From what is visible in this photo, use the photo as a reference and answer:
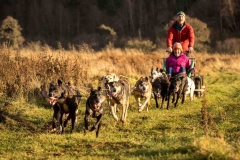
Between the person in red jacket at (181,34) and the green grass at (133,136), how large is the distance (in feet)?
6.77

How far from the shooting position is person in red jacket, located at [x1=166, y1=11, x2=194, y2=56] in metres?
11.6

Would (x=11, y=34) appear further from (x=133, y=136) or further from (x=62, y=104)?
(x=133, y=136)

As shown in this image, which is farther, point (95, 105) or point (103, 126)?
point (103, 126)

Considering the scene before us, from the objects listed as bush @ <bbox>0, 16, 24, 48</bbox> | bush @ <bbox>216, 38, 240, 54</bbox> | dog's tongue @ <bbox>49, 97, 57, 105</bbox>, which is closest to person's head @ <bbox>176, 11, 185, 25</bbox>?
dog's tongue @ <bbox>49, 97, 57, 105</bbox>

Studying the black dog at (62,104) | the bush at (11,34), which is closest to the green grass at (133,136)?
the black dog at (62,104)

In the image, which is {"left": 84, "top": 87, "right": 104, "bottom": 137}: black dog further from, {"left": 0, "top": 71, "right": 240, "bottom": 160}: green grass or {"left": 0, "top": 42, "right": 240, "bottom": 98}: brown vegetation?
{"left": 0, "top": 42, "right": 240, "bottom": 98}: brown vegetation

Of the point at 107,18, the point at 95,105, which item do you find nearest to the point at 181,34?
the point at 95,105

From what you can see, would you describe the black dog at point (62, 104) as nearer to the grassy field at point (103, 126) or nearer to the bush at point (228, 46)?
the grassy field at point (103, 126)

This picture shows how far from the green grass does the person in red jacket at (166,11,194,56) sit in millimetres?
2064

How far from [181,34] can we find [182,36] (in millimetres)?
82

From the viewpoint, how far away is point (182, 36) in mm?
11820

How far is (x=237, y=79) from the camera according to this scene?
1817 centimetres

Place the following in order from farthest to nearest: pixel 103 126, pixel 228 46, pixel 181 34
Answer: pixel 228 46 < pixel 181 34 < pixel 103 126

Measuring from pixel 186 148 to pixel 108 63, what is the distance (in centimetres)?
1339
